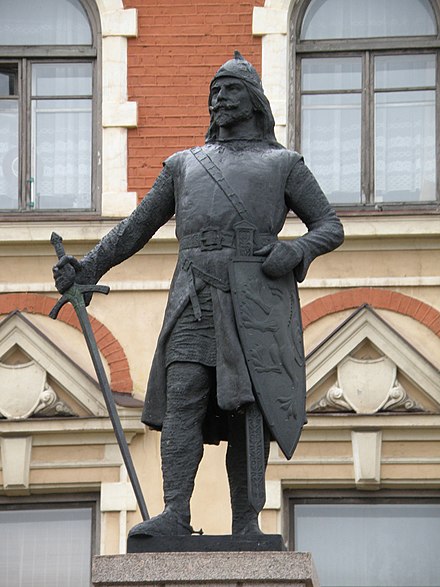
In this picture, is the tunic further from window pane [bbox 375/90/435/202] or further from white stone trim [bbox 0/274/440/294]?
window pane [bbox 375/90/435/202]

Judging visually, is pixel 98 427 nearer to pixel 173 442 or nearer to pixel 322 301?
pixel 322 301

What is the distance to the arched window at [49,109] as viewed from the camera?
66.5ft

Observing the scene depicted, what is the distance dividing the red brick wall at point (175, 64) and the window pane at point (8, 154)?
843 millimetres

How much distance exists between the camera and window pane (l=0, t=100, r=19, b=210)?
20281 mm

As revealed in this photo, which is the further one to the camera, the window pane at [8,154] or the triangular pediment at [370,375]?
the window pane at [8,154]

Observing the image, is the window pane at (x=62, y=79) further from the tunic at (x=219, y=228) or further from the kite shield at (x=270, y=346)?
the kite shield at (x=270, y=346)

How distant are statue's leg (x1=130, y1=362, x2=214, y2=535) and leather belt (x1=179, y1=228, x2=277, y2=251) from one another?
0.49 metres

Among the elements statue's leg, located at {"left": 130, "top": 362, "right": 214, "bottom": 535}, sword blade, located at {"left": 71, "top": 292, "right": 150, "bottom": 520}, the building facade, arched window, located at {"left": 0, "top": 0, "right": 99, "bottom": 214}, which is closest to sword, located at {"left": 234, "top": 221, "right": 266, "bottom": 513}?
statue's leg, located at {"left": 130, "top": 362, "right": 214, "bottom": 535}

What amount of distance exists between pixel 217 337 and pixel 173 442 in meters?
0.46

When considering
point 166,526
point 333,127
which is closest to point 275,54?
point 333,127

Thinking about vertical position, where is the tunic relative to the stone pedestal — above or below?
above

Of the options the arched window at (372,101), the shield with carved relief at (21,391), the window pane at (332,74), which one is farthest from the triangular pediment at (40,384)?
the window pane at (332,74)

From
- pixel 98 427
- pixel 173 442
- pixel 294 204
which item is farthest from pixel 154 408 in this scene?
pixel 98 427

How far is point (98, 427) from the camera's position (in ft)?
63.6
